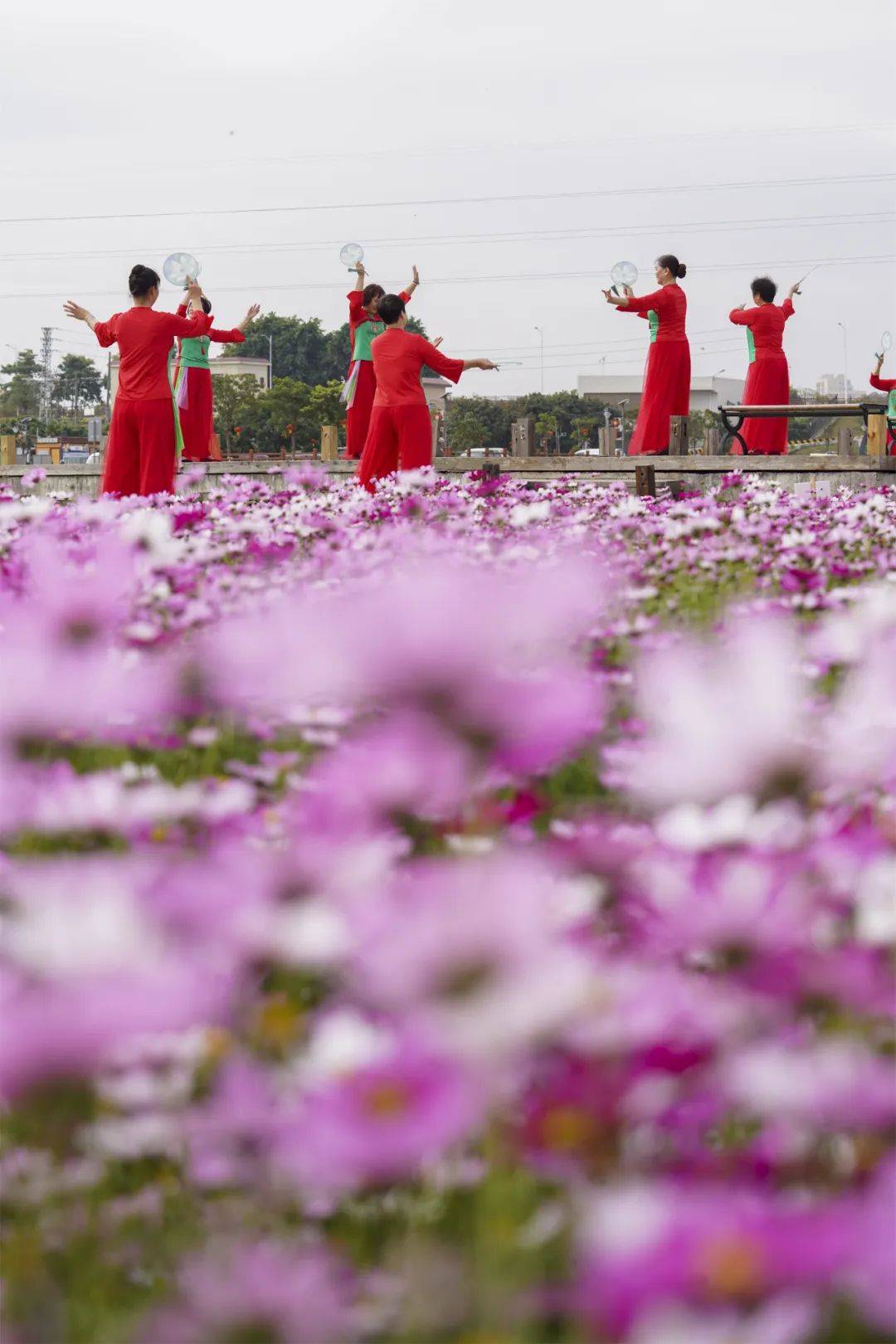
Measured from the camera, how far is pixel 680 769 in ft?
4.77

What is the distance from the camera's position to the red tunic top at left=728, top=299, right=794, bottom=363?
67.4ft

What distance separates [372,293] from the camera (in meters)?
17.6

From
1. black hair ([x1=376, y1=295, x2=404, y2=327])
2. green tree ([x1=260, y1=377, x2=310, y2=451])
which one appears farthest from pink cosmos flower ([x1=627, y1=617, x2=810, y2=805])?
green tree ([x1=260, y1=377, x2=310, y2=451])

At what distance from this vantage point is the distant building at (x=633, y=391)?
133 m

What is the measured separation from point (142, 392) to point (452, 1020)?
1209cm

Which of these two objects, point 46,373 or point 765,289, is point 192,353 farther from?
point 46,373

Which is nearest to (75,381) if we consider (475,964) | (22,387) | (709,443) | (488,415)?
(22,387)

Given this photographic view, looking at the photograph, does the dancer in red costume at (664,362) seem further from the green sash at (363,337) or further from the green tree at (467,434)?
the green tree at (467,434)

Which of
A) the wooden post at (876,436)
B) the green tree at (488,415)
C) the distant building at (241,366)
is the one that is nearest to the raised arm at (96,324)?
the wooden post at (876,436)

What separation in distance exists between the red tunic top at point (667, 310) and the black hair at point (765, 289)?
5.57ft

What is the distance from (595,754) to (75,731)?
1002 mm

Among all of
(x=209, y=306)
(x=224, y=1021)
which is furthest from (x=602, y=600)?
(x=209, y=306)

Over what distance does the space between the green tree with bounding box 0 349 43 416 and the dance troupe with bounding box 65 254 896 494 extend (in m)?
131

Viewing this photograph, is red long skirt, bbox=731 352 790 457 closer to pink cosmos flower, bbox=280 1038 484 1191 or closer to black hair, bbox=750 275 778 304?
black hair, bbox=750 275 778 304
